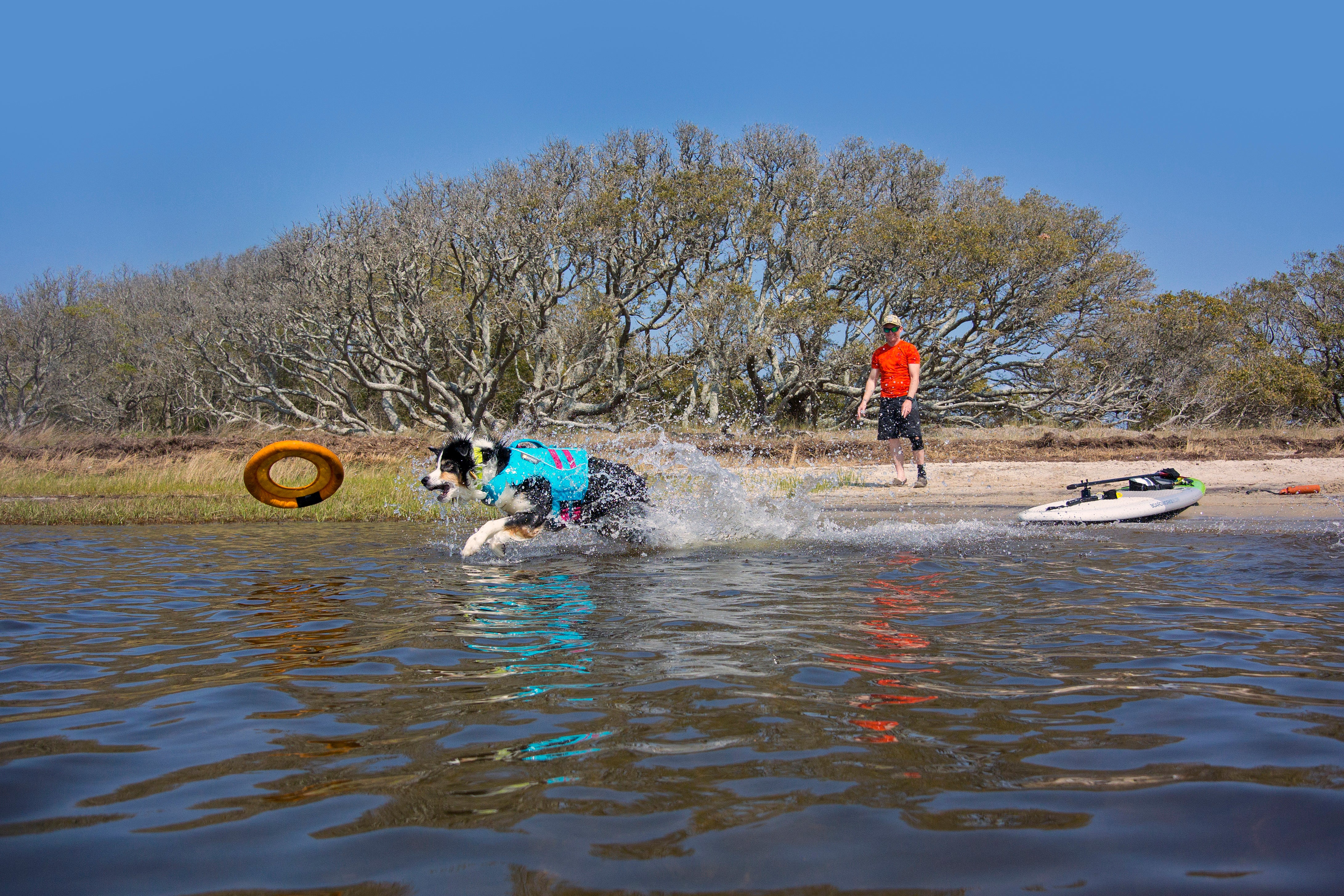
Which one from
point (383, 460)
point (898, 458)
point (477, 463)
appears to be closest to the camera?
point (477, 463)

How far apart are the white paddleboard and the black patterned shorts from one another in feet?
6.78

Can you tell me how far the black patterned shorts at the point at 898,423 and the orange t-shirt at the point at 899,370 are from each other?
0.10 metres

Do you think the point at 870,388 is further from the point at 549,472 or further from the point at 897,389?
the point at 549,472

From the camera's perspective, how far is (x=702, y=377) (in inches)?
1195

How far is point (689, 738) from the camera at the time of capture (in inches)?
109

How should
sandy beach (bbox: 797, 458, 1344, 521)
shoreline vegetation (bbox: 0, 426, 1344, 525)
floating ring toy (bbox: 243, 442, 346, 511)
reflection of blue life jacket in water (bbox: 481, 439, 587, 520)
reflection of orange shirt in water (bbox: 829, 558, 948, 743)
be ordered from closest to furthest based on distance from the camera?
reflection of orange shirt in water (bbox: 829, 558, 948, 743)
reflection of blue life jacket in water (bbox: 481, 439, 587, 520)
floating ring toy (bbox: 243, 442, 346, 511)
sandy beach (bbox: 797, 458, 1344, 521)
shoreline vegetation (bbox: 0, 426, 1344, 525)

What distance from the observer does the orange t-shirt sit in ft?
36.8

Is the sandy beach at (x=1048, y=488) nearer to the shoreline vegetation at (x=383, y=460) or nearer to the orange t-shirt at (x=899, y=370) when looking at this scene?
the shoreline vegetation at (x=383, y=460)

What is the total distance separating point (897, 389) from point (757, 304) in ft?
57.1

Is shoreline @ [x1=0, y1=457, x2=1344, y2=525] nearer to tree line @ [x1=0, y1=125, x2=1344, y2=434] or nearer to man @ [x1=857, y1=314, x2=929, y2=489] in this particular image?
man @ [x1=857, y1=314, x2=929, y2=489]

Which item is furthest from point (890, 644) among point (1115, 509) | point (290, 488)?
point (290, 488)

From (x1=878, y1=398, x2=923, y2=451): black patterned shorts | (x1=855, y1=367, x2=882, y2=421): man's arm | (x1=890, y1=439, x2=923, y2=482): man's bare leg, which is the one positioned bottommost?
(x1=890, y1=439, x2=923, y2=482): man's bare leg

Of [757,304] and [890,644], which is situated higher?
[757,304]

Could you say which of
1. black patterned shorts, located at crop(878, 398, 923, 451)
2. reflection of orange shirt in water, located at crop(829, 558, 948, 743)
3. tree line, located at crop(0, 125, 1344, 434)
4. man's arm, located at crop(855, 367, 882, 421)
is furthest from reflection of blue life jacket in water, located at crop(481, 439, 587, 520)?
tree line, located at crop(0, 125, 1344, 434)
